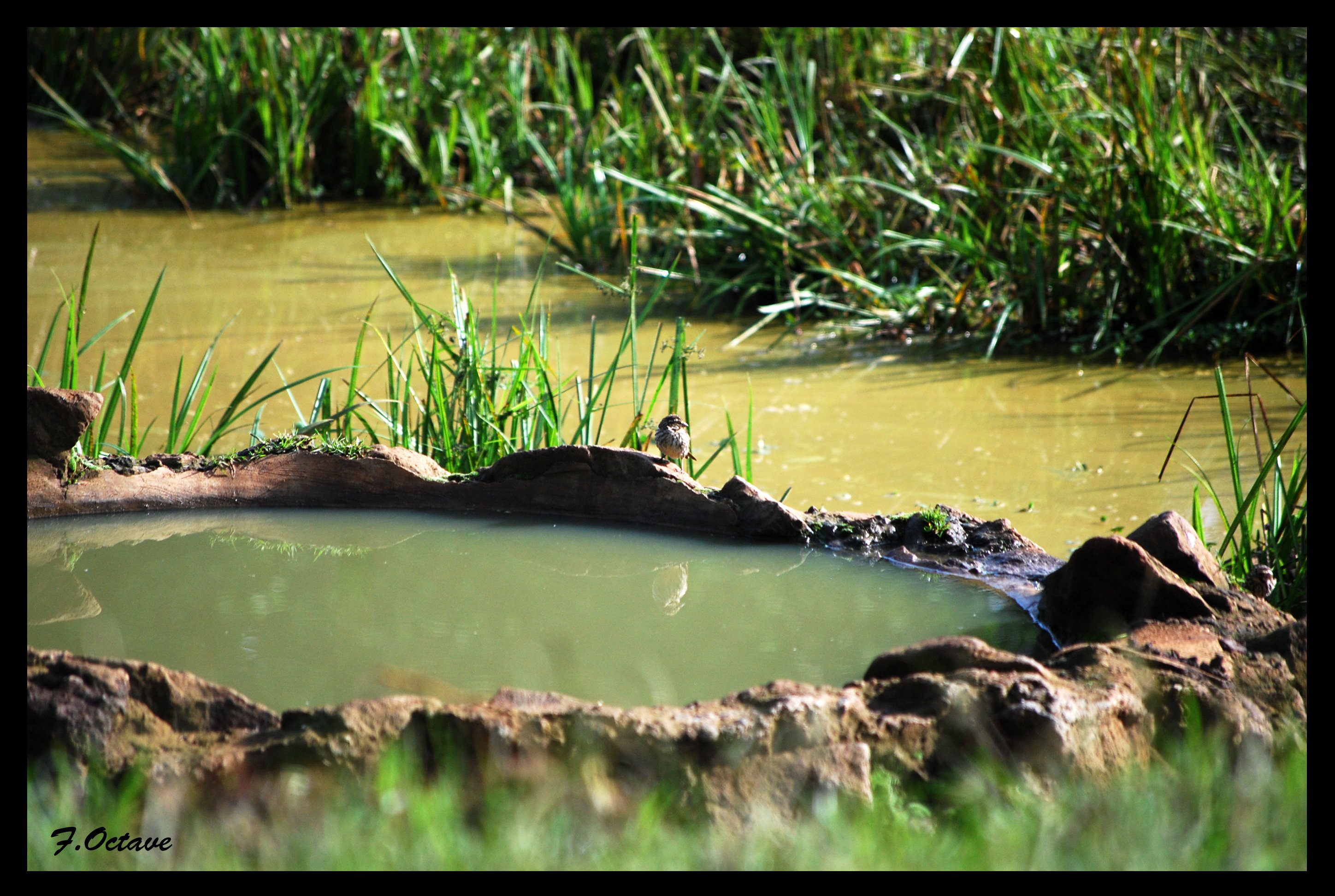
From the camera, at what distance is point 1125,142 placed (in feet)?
17.3

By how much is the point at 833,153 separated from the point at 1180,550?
481 centimetres

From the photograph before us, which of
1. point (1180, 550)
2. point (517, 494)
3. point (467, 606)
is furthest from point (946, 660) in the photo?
point (517, 494)

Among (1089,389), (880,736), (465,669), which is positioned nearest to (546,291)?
(1089,389)

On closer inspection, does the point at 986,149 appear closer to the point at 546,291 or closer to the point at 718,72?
the point at 546,291

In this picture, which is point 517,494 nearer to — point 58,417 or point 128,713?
point 58,417

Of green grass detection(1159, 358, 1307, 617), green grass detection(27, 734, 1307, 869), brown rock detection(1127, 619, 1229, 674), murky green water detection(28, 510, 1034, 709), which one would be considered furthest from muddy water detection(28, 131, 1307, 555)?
green grass detection(27, 734, 1307, 869)

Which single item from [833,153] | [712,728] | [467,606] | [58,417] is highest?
[833,153]

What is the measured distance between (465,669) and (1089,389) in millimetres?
3573

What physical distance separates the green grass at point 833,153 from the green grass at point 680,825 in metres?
2.33

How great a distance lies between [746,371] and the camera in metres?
5.25

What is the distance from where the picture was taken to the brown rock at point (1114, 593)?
2.11m

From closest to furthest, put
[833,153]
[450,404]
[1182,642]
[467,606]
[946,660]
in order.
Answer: [946,660], [1182,642], [467,606], [450,404], [833,153]

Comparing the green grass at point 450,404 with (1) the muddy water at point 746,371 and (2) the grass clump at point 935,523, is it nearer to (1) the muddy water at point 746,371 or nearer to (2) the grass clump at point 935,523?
(1) the muddy water at point 746,371

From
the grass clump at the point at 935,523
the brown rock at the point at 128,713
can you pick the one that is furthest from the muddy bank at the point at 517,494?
the brown rock at the point at 128,713
